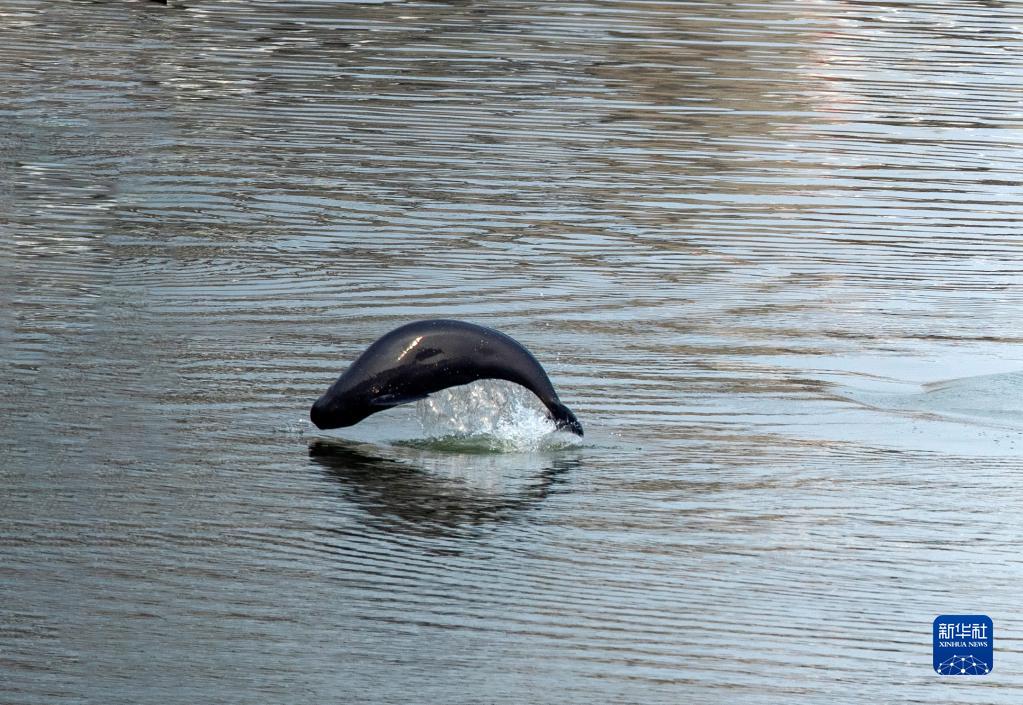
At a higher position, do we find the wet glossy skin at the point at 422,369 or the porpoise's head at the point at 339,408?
the wet glossy skin at the point at 422,369

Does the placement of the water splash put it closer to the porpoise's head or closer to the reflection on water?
the reflection on water

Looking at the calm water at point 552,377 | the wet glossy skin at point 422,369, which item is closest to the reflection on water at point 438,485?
the calm water at point 552,377

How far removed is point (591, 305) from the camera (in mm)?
13695

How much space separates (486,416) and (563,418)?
454 mm

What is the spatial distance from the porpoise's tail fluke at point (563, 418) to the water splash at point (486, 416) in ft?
0.11

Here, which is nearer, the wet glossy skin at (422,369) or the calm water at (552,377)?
the calm water at (552,377)

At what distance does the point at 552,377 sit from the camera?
467 inches

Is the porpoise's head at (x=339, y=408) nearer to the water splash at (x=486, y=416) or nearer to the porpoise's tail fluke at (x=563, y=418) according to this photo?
the water splash at (x=486, y=416)

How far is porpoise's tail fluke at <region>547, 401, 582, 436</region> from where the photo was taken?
1068cm

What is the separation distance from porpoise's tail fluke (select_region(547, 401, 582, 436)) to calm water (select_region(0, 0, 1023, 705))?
0.12 m

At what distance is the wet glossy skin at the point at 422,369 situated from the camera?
10.5 m

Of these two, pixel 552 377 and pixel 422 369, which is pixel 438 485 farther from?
pixel 552 377

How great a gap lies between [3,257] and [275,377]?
3828mm

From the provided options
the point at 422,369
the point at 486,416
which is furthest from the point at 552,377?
the point at 422,369
